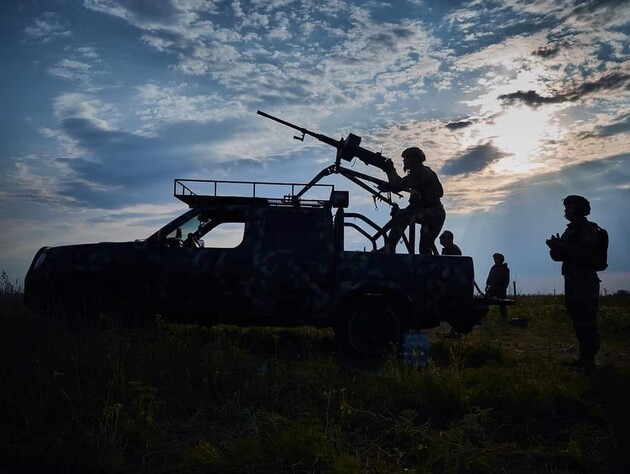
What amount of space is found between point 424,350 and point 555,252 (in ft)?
7.85

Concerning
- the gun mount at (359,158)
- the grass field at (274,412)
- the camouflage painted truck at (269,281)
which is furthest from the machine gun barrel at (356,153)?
the grass field at (274,412)

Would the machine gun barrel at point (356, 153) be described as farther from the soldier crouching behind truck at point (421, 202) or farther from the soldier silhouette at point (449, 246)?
the soldier silhouette at point (449, 246)

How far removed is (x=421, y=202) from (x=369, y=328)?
2.58m

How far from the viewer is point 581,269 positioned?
23.8 ft

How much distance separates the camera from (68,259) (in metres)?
6.87

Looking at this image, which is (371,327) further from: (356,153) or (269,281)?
(356,153)

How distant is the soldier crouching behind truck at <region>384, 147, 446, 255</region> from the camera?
8266 millimetres

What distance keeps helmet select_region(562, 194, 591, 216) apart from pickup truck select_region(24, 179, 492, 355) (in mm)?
1724

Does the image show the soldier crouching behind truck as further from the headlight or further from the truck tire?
the headlight

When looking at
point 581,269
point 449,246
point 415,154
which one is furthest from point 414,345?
point 449,246

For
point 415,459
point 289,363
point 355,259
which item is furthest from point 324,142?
point 415,459

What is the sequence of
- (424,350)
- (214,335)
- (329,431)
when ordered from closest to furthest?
(329,431) < (424,350) < (214,335)

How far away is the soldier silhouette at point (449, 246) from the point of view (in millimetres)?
10547

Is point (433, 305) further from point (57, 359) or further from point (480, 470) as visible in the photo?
point (57, 359)
